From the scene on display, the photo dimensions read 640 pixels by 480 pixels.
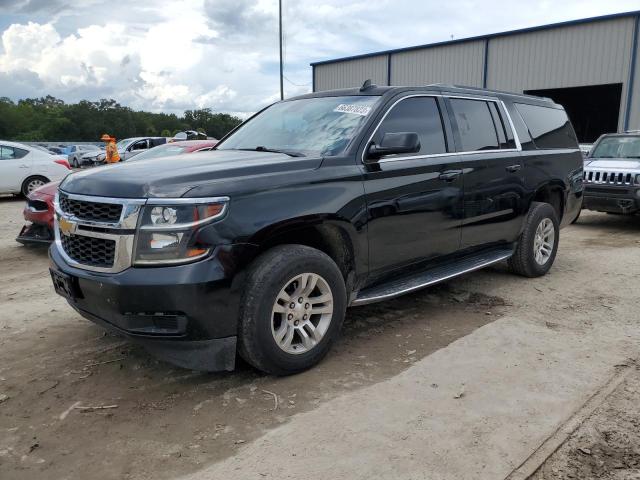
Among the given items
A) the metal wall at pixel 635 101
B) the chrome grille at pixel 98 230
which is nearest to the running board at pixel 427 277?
the chrome grille at pixel 98 230

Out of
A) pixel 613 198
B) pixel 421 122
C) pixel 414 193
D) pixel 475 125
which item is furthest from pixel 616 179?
pixel 414 193

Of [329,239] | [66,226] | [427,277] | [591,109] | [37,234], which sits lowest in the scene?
[37,234]

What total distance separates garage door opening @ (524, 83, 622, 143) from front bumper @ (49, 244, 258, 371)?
24821 millimetres

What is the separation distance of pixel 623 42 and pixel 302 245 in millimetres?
20259

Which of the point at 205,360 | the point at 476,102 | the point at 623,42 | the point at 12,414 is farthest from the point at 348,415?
the point at 623,42

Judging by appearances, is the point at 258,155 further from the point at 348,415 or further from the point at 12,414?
the point at 12,414

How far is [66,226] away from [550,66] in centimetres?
2194

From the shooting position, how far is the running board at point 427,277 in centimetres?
398

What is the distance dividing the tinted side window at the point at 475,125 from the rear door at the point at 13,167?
1167cm

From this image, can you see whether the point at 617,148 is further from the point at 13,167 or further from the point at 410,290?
the point at 13,167

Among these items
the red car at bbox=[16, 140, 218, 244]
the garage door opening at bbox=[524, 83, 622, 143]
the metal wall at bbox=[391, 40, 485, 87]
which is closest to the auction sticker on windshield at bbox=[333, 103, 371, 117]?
the red car at bbox=[16, 140, 218, 244]

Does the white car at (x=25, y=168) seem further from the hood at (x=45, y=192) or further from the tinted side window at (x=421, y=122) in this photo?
the tinted side window at (x=421, y=122)

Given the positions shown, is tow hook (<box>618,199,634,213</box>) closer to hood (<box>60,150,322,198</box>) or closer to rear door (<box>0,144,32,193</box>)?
hood (<box>60,150,322,198</box>)

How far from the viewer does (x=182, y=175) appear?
319 cm
